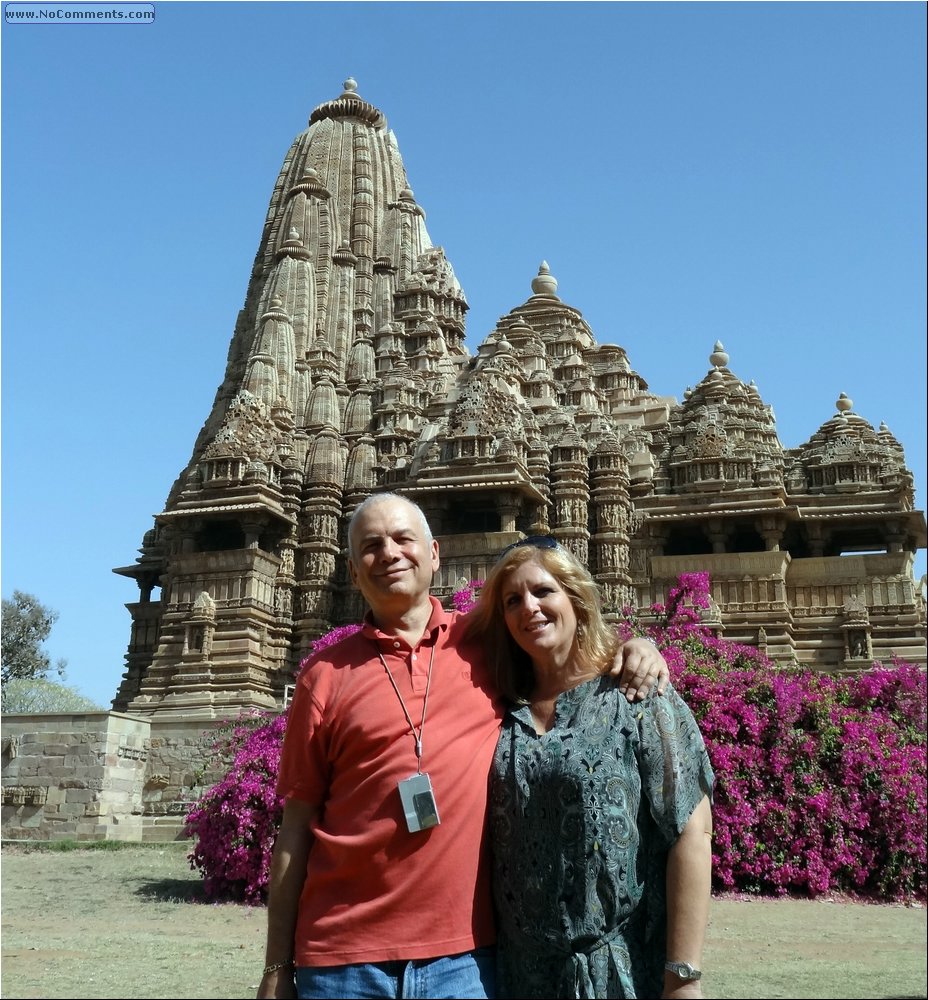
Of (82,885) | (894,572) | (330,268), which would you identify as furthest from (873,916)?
→ (330,268)

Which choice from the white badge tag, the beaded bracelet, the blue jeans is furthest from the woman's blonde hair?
the beaded bracelet

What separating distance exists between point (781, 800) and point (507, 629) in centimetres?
1202

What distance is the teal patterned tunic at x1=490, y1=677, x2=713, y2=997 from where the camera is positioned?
3523 millimetres

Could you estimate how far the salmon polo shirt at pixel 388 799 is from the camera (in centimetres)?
359

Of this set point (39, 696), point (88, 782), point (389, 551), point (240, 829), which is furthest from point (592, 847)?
point (39, 696)

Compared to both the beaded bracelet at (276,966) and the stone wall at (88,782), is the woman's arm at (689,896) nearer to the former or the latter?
the beaded bracelet at (276,966)

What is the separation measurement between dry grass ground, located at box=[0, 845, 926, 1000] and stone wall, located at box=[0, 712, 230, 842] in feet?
23.4

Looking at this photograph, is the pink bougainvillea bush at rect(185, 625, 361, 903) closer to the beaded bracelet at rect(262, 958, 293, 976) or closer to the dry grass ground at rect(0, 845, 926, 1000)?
the dry grass ground at rect(0, 845, 926, 1000)

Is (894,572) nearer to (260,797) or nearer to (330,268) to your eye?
(260,797)

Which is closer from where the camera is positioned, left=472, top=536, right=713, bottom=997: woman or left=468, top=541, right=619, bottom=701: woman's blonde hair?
left=472, top=536, right=713, bottom=997: woman

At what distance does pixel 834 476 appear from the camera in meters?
31.7

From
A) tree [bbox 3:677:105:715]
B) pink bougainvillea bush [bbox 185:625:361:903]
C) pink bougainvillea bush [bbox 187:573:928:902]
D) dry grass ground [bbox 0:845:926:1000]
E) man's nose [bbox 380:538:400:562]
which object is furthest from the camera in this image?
tree [bbox 3:677:105:715]

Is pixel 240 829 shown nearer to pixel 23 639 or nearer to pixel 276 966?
pixel 276 966

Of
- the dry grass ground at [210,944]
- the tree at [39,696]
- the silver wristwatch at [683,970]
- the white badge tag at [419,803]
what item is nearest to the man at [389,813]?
the white badge tag at [419,803]
